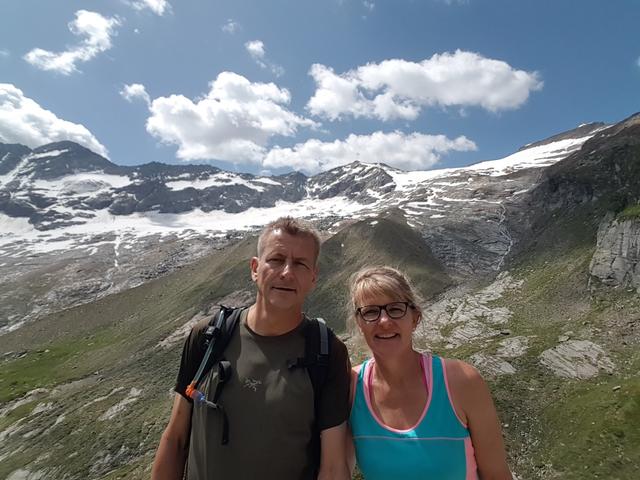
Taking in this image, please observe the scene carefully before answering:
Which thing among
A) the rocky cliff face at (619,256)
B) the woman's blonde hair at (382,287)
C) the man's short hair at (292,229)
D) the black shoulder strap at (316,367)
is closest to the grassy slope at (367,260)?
the rocky cliff face at (619,256)

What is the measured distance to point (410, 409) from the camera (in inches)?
165

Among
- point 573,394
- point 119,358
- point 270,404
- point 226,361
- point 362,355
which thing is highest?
point 226,361

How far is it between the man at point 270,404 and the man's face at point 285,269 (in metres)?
0.01

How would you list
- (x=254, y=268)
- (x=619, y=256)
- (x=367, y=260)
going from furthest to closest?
(x=367, y=260) → (x=619, y=256) → (x=254, y=268)

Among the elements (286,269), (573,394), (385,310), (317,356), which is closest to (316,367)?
(317,356)

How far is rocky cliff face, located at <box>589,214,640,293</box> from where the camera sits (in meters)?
34.7

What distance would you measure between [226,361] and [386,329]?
2.01 meters

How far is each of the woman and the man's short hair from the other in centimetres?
99

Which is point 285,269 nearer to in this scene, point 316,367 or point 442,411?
point 316,367

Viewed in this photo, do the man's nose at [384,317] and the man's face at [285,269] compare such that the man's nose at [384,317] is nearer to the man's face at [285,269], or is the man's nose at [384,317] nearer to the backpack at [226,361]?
the backpack at [226,361]

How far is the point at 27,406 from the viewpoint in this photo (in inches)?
2149

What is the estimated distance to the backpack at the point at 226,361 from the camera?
14.0 ft

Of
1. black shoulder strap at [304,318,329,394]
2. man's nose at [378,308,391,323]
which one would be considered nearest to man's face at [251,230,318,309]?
black shoulder strap at [304,318,329,394]

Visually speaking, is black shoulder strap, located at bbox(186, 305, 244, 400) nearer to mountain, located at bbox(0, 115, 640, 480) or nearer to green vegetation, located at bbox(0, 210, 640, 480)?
mountain, located at bbox(0, 115, 640, 480)
